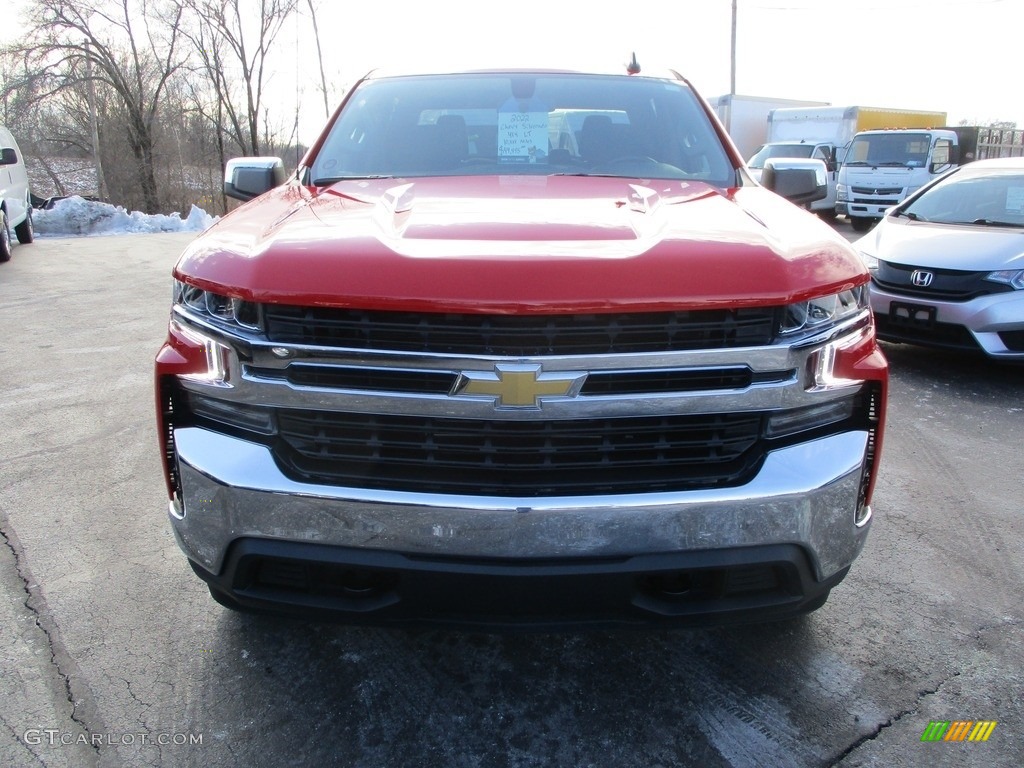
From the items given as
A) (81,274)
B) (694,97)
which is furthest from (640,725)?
(81,274)

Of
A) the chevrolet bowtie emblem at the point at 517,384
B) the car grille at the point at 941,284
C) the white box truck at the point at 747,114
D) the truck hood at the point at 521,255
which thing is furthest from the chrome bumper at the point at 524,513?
the white box truck at the point at 747,114

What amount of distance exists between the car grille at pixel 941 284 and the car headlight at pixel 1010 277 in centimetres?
3

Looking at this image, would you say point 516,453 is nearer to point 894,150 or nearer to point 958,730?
point 958,730

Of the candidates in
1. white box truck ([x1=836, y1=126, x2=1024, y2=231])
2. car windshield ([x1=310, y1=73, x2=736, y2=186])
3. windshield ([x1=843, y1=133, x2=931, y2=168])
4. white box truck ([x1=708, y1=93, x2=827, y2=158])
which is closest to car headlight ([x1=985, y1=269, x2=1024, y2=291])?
car windshield ([x1=310, y1=73, x2=736, y2=186])

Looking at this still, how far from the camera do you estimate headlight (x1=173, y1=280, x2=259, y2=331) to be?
1.92 metres

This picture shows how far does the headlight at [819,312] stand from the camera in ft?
6.33

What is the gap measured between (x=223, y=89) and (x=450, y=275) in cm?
3645

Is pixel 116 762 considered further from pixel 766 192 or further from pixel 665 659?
pixel 766 192

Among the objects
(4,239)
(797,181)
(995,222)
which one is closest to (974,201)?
(995,222)

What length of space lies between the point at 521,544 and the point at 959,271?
4.93m

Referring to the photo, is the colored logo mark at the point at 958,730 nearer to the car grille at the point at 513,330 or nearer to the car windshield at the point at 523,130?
the car grille at the point at 513,330

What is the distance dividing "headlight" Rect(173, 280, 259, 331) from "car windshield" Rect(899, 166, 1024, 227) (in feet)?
20.0

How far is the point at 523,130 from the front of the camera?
316 cm

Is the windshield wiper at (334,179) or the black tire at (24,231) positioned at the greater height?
the windshield wiper at (334,179)
